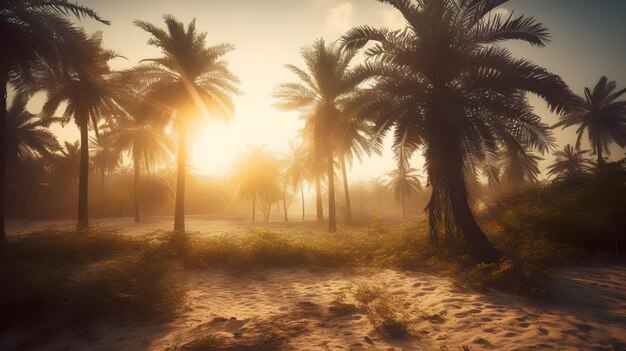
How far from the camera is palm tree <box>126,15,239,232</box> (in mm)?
17141

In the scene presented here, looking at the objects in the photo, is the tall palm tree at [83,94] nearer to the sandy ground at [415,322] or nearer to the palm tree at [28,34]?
the palm tree at [28,34]

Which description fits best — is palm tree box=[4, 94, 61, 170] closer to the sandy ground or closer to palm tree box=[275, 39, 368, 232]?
palm tree box=[275, 39, 368, 232]

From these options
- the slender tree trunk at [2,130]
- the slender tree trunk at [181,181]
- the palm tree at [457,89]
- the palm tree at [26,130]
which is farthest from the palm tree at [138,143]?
the palm tree at [457,89]

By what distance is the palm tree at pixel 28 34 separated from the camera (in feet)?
39.7

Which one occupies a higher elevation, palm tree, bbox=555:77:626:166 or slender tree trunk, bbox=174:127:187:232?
palm tree, bbox=555:77:626:166

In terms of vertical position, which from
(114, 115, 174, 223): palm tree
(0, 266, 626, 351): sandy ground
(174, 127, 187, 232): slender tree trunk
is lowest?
(0, 266, 626, 351): sandy ground

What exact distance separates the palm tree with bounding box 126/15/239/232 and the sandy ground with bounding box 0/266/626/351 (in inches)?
431

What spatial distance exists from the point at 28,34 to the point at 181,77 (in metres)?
6.51

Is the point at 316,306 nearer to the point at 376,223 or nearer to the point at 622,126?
the point at 376,223

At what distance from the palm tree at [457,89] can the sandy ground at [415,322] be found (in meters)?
3.37

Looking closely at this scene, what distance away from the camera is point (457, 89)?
10891 millimetres

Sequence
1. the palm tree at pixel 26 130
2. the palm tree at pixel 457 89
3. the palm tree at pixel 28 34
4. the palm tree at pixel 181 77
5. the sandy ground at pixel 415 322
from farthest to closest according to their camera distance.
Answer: the palm tree at pixel 26 130 → the palm tree at pixel 181 77 → the palm tree at pixel 28 34 → the palm tree at pixel 457 89 → the sandy ground at pixel 415 322

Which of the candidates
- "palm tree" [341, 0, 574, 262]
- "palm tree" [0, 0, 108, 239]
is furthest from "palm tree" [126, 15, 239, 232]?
"palm tree" [341, 0, 574, 262]

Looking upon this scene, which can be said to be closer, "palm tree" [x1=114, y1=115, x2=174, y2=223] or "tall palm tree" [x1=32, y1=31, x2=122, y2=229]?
"tall palm tree" [x1=32, y1=31, x2=122, y2=229]
